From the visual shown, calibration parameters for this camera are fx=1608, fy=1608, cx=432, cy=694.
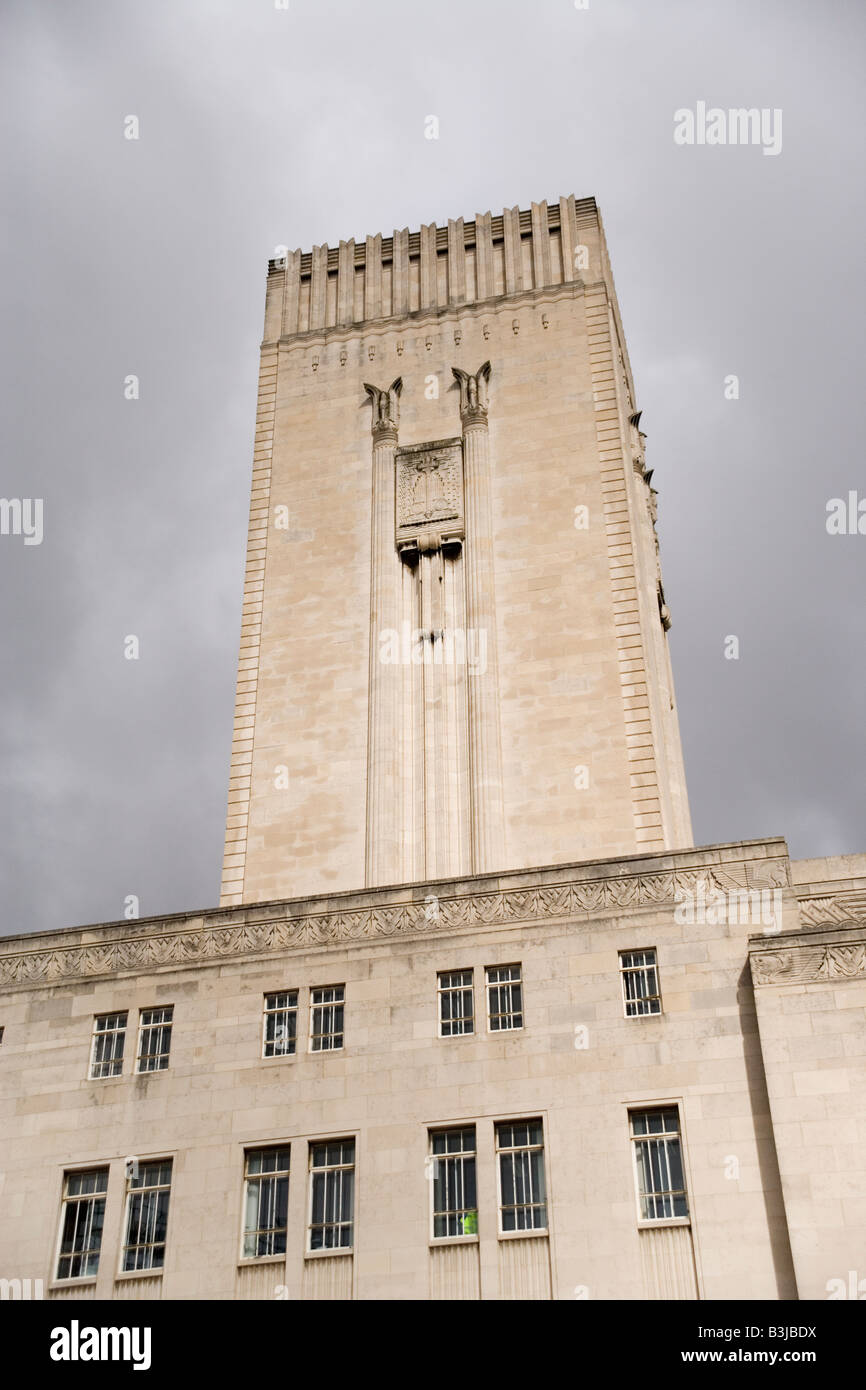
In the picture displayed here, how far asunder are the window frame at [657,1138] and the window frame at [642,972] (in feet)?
5.93

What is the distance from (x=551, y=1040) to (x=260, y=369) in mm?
29395

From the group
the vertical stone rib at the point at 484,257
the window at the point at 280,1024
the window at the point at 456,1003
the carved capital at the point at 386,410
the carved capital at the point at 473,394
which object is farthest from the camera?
the vertical stone rib at the point at 484,257

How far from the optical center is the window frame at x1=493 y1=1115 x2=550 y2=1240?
97.5 ft

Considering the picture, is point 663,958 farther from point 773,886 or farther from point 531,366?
point 531,366

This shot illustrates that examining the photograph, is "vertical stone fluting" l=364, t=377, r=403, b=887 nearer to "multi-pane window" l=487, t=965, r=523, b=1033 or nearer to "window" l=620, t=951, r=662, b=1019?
"multi-pane window" l=487, t=965, r=523, b=1033

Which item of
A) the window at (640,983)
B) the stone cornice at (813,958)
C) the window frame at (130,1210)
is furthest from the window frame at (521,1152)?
the window frame at (130,1210)

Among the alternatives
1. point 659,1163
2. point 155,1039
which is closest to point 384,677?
point 155,1039

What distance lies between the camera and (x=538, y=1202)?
3003 cm

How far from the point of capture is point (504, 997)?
32.6 metres

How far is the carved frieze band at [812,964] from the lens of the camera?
3014 cm

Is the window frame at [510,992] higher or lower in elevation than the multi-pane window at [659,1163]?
higher

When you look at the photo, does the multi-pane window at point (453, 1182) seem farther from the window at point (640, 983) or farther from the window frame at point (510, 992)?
the window at point (640, 983)

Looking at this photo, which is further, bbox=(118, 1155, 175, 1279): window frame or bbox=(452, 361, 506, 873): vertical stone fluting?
bbox=(452, 361, 506, 873): vertical stone fluting

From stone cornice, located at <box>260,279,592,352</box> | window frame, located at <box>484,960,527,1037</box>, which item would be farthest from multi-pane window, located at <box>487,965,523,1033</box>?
stone cornice, located at <box>260,279,592,352</box>
